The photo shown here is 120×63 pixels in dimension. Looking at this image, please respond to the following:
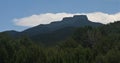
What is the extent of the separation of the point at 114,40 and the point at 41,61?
2351 cm

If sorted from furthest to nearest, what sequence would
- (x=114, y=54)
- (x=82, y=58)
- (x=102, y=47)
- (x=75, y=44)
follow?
(x=75, y=44) → (x=102, y=47) → (x=82, y=58) → (x=114, y=54)

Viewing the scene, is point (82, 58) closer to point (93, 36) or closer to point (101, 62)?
point (101, 62)

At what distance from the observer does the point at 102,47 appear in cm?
10312

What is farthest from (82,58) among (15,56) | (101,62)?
(15,56)

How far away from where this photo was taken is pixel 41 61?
95.9 metres

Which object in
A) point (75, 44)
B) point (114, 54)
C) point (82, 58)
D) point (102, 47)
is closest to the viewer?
point (114, 54)

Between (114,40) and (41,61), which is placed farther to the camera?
(114,40)

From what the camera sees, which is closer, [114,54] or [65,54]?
[114,54]

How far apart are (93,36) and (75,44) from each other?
8.06m

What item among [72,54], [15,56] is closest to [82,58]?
[72,54]

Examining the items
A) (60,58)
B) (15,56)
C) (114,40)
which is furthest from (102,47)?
(15,56)

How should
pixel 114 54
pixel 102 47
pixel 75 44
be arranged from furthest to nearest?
pixel 75 44
pixel 102 47
pixel 114 54

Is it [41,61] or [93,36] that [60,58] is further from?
[93,36]

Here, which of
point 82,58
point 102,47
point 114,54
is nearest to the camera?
point 114,54
